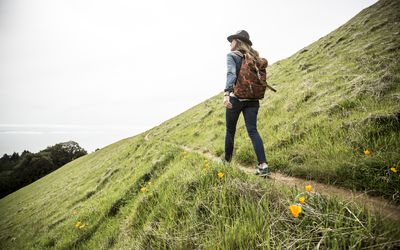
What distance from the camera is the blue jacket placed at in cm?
402

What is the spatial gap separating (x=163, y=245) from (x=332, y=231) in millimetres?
1803

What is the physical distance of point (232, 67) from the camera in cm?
407

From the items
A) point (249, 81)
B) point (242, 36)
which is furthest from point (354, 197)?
point (242, 36)

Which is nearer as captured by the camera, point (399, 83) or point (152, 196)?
point (152, 196)

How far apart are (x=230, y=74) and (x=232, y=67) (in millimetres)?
166

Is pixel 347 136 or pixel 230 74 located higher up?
pixel 230 74

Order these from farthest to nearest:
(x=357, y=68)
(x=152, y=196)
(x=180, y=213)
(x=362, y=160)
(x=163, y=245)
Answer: (x=357, y=68)
(x=152, y=196)
(x=362, y=160)
(x=180, y=213)
(x=163, y=245)

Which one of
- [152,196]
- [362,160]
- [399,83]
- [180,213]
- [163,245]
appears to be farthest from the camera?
[399,83]

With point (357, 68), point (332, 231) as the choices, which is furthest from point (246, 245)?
point (357, 68)

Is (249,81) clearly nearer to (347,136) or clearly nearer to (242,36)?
(242,36)

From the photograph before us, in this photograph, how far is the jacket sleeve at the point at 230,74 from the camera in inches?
158

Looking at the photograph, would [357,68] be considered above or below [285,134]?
above

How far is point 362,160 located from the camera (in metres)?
3.05

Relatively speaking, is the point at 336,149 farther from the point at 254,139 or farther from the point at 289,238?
the point at 289,238
